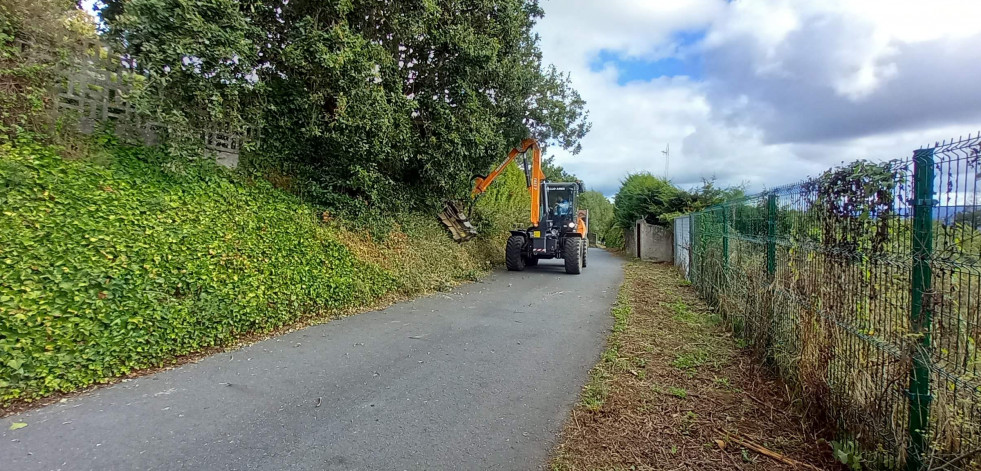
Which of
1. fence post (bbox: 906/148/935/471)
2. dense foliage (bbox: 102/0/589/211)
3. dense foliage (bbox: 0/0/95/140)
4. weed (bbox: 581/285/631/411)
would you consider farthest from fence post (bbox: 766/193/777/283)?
dense foliage (bbox: 0/0/95/140)

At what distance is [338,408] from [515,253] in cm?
894

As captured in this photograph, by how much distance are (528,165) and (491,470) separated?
409 inches

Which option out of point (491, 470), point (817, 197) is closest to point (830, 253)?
point (817, 197)

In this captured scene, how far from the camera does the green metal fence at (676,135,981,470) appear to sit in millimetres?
1886

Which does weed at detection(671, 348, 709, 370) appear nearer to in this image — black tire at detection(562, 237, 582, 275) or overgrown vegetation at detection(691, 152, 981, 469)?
overgrown vegetation at detection(691, 152, 981, 469)

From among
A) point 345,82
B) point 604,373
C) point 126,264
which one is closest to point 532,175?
point 345,82

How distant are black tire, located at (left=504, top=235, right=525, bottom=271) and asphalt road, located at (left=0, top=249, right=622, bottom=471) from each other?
639 cm

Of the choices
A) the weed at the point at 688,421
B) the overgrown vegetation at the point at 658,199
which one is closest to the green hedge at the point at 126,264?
the weed at the point at 688,421

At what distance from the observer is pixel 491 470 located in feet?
8.69

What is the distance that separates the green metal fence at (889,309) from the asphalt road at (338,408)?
1.76 metres

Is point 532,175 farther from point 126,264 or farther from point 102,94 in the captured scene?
point 126,264

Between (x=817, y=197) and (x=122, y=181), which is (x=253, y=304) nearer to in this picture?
(x=122, y=181)

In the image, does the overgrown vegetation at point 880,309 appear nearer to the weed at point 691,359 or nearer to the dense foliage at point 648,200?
the weed at point 691,359

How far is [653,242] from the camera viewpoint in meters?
17.5
